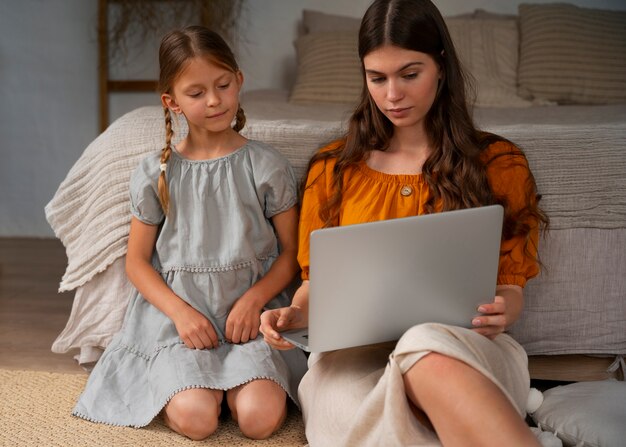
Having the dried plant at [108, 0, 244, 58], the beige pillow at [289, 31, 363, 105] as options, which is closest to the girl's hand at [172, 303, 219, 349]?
the beige pillow at [289, 31, 363, 105]

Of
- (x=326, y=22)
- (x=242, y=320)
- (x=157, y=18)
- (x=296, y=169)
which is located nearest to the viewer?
(x=242, y=320)

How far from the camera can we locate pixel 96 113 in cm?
363

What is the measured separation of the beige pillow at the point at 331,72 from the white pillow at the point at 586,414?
1.57m

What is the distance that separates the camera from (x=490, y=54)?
299 centimetres

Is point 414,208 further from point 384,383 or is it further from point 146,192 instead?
point 146,192

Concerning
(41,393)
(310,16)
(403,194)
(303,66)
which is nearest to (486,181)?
(403,194)

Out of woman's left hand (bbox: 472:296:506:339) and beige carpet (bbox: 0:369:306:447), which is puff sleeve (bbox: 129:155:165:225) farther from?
woman's left hand (bbox: 472:296:506:339)

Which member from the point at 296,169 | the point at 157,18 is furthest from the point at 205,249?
the point at 157,18

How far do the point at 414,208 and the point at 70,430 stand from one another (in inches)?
29.5

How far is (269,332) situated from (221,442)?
0.29m

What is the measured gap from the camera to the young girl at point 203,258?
63.6 inches

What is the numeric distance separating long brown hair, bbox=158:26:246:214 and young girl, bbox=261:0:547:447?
0.26 m

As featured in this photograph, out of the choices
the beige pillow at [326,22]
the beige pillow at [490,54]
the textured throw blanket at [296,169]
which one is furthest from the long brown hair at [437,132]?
the beige pillow at [326,22]

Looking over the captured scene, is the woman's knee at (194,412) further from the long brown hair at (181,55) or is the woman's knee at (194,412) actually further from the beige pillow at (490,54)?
the beige pillow at (490,54)
